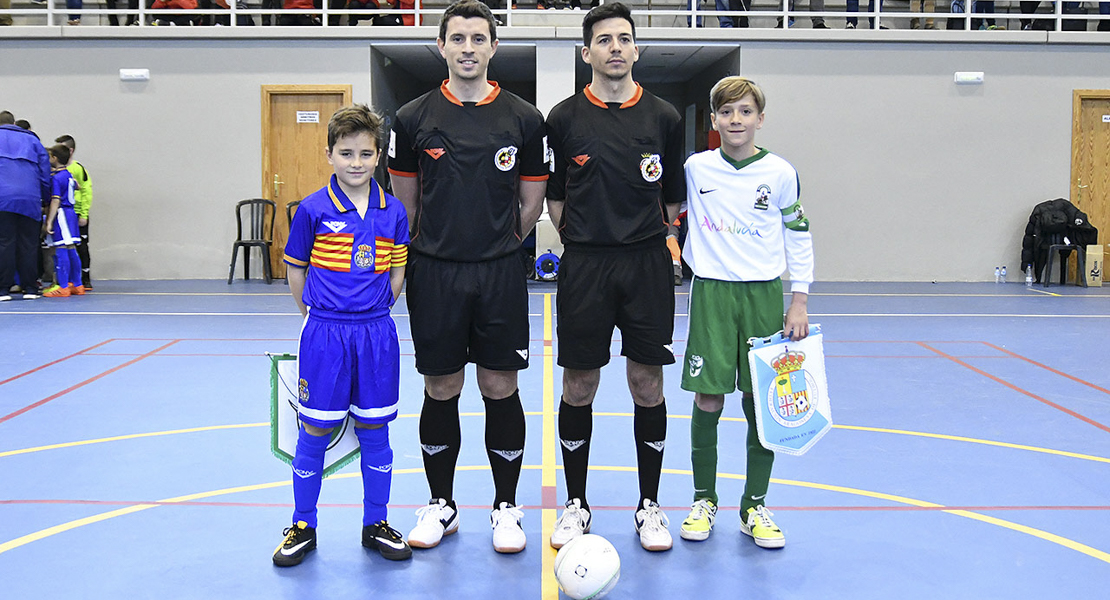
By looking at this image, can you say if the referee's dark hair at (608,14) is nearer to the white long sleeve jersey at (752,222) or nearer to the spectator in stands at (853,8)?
the white long sleeve jersey at (752,222)

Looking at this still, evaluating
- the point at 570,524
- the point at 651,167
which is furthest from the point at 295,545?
the point at 651,167

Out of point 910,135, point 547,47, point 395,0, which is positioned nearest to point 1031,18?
point 910,135

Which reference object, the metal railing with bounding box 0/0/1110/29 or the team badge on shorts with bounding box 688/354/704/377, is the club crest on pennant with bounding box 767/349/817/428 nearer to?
the team badge on shorts with bounding box 688/354/704/377

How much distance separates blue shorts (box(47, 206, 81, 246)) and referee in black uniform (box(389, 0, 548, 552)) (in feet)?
27.2

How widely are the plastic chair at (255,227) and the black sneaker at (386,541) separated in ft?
31.0

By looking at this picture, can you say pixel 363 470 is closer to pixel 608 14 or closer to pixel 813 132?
pixel 608 14

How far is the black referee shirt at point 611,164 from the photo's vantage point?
3.04 metres

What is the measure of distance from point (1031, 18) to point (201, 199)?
462 inches

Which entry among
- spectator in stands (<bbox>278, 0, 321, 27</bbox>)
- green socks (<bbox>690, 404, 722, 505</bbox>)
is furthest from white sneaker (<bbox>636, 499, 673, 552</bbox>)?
spectator in stands (<bbox>278, 0, 321, 27</bbox>)

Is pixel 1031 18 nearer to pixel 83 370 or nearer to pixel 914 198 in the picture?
pixel 914 198

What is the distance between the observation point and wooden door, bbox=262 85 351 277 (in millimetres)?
12281

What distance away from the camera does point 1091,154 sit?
12547 millimetres

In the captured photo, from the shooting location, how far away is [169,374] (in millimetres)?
5895

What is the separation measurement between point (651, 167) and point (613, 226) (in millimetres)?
244
